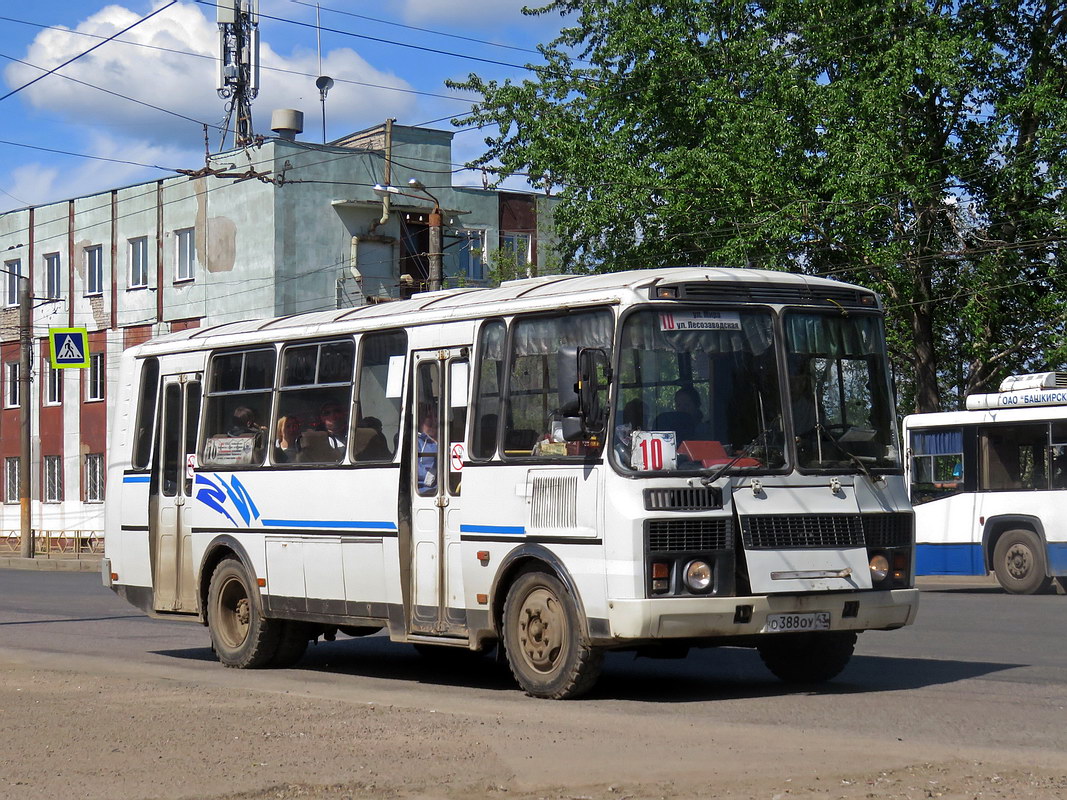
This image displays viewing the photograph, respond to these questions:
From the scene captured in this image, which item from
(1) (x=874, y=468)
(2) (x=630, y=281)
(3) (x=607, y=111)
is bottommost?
(1) (x=874, y=468)

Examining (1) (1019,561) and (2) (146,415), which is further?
(1) (1019,561)

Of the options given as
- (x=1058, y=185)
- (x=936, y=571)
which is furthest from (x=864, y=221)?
(x=936, y=571)

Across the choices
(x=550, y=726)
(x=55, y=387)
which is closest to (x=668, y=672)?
(x=550, y=726)

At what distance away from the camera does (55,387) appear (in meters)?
51.5

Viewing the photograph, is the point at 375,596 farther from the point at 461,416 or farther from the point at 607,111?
the point at 607,111

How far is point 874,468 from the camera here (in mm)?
11359

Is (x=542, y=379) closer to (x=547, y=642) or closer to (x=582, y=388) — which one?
(x=582, y=388)

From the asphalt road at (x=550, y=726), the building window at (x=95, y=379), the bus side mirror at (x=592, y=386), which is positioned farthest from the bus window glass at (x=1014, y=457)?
the building window at (x=95, y=379)

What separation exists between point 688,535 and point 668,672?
3.00 m

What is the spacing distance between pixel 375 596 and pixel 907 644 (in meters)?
5.39

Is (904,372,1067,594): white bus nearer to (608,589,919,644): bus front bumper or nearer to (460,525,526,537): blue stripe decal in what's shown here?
(608,589,919,644): bus front bumper

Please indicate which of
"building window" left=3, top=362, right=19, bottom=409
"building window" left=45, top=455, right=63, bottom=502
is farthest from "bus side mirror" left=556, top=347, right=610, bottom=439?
"building window" left=3, top=362, right=19, bottom=409

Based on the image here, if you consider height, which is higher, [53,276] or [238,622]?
[53,276]

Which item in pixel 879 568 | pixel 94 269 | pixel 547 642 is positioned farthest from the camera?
pixel 94 269
